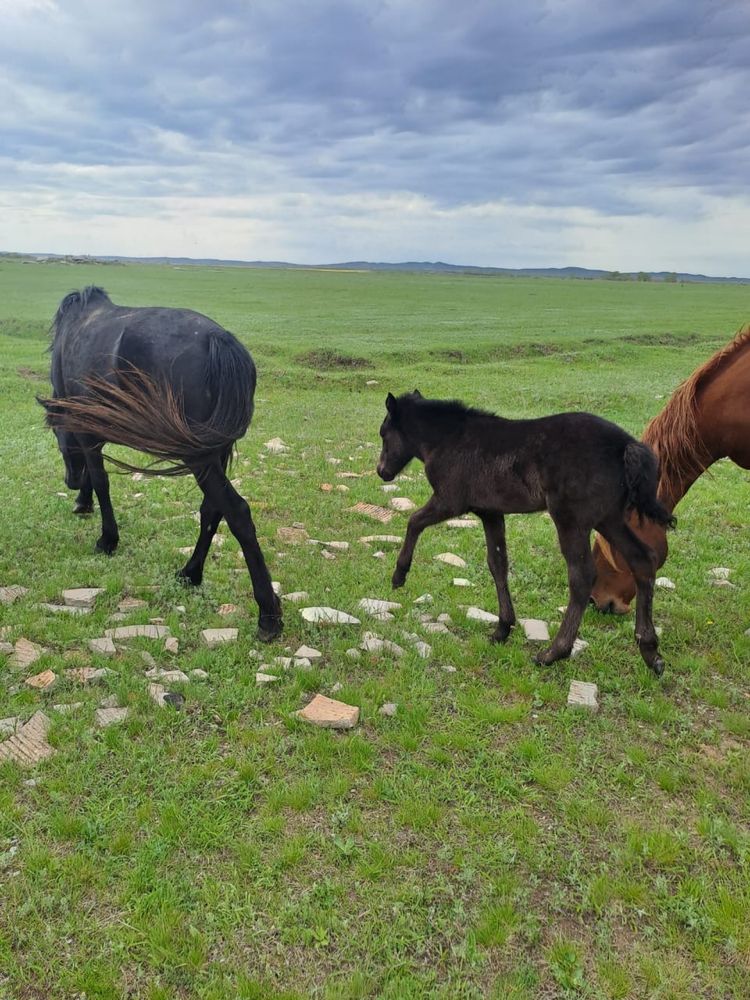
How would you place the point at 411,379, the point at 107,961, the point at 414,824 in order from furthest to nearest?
1. the point at 411,379
2. the point at 414,824
3. the point at 107,961

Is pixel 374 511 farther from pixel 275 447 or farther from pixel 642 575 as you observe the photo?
pixel 642 575

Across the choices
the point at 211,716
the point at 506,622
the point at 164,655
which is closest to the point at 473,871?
the point at 211,716

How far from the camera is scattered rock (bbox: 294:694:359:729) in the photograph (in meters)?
4.39

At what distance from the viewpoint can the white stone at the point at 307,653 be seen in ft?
17.1

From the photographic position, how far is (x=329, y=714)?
444cm

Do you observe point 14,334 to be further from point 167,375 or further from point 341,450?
point 167,375

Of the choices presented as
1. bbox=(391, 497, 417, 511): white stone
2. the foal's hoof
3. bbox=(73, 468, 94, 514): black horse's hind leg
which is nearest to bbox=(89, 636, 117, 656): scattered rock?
the foal's hoof

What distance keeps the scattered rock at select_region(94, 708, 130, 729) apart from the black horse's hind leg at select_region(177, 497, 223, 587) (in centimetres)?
209

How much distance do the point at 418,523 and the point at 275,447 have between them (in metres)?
6.93

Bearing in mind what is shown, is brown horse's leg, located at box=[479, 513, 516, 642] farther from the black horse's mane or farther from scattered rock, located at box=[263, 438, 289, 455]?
scattered rock, located at box=[263, 438, 289, 455]

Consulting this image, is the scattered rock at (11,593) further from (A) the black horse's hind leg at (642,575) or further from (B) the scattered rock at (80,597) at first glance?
(A) the black horse's hind leg at (642,575)

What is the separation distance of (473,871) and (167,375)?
4298mm

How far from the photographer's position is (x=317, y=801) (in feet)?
12.3

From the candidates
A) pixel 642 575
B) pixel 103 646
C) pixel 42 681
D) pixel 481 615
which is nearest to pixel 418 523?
pixel 481 615
